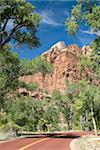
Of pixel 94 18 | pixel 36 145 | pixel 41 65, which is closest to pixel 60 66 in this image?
pixel 41 65

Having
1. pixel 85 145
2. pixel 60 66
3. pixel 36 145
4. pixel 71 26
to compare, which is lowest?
pixel 85 145

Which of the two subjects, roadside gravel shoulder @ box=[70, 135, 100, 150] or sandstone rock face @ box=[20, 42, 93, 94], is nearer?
roadside gravel shoulder @ box=[70, 135, 100, 150]

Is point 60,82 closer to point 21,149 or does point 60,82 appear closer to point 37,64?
point 37,64

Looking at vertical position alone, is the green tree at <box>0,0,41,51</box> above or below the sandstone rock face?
below

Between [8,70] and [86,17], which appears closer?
[86,17]

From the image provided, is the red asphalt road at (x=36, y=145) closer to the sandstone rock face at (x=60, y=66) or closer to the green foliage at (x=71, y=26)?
the green foliage at (x=71, y=26)

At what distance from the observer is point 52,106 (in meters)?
107

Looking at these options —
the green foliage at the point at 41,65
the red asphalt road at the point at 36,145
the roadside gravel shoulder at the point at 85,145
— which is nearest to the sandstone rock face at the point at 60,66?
the green foliage at the point at 41,65

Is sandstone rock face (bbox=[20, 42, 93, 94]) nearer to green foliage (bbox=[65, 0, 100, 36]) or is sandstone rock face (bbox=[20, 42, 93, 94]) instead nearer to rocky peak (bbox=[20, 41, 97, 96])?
rocky peak (bbox=[20, 41, 97, 96])

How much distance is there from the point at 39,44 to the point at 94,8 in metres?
8.99

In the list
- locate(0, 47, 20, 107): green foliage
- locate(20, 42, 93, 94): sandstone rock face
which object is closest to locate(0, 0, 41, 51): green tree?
locate(0, 47, 20, 107): green foliage

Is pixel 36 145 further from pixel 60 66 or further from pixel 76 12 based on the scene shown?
pixel 60 66

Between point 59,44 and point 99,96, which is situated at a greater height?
point 59,44

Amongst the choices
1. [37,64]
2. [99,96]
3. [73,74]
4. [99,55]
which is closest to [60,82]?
[73,74]
